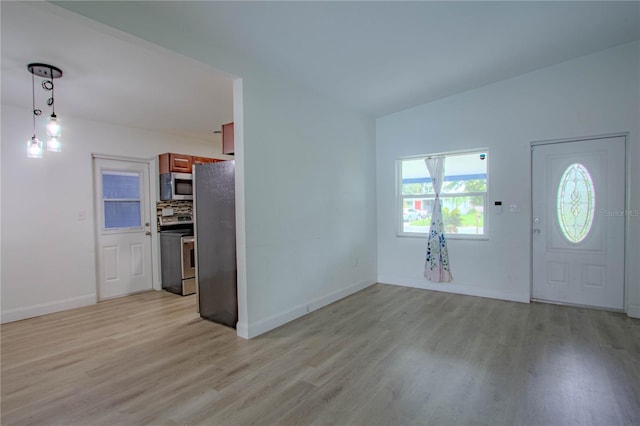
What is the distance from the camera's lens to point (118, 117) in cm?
429

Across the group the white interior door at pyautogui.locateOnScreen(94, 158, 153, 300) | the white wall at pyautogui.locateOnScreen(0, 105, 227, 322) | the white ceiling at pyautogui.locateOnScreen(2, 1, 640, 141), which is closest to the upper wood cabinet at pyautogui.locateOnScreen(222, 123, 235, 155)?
the white ceiling at pyautogui.locateOnScreen(2, 1, 640, 141)

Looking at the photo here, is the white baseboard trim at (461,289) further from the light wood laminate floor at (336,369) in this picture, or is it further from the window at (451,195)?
the window at (451,195)

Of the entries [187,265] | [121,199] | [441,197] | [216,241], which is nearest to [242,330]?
[216,241]

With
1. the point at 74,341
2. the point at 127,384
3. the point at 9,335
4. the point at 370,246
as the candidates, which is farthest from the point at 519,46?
the point at 9,335

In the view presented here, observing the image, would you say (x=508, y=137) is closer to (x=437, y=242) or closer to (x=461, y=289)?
(x=437, y=242)

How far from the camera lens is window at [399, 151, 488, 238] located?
4.46 meters

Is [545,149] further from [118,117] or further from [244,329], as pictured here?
[118,117]

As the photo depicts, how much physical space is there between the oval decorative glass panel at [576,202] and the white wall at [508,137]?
1.17ft

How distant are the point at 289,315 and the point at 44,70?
3.33 meters

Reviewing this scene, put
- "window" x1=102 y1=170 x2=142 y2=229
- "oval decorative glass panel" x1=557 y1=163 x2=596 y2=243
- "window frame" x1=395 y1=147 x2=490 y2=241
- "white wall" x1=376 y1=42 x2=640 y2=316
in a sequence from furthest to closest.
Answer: "window" x1=102 y1=170 x2=142 y2=229 < "window frame" x1=395 y1=147 x2=490 y2=241 < "oval decorative glass panel" x1=557 y1=163 x2=596 y2=243 < "white wall" x1=376 y1=42 x2=640 y2=316

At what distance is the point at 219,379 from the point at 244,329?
75 centimetres

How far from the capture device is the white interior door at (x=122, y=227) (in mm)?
4594

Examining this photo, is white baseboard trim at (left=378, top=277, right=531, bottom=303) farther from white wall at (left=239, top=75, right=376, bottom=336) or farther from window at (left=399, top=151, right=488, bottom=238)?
window at (left=399, top=151, right=488, bottom=238)

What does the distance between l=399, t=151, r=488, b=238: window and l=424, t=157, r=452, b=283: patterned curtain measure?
9cm
